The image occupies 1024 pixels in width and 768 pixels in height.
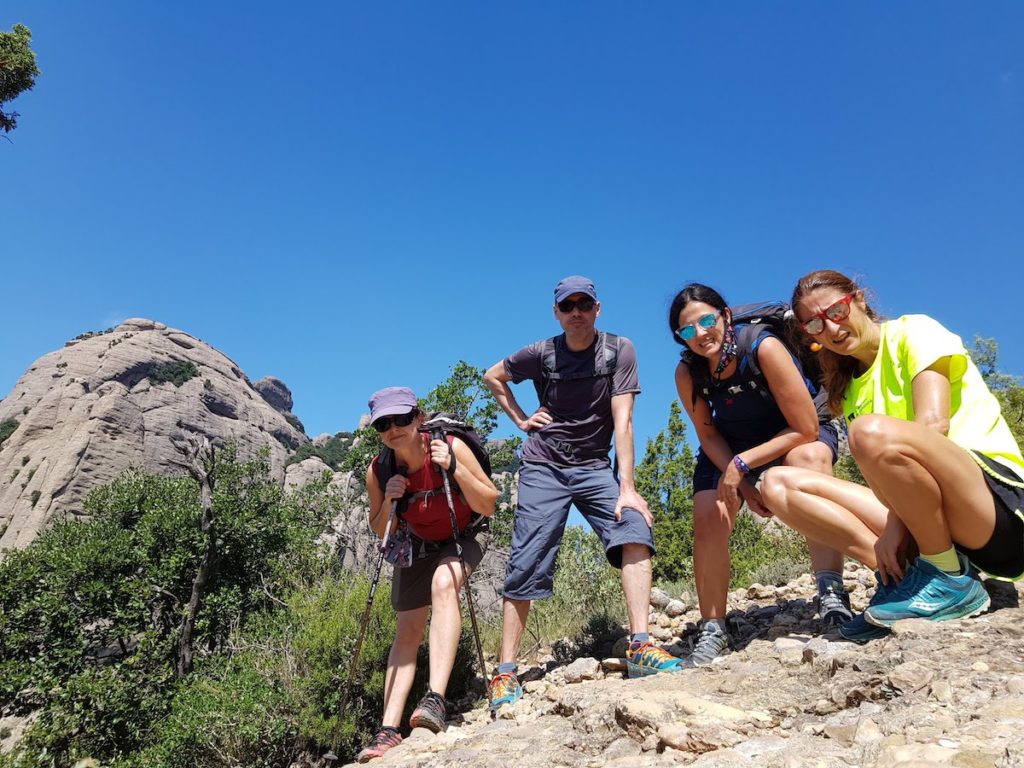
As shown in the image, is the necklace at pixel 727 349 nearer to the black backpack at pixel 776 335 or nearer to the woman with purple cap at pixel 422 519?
the black backpack at pixel 776 335

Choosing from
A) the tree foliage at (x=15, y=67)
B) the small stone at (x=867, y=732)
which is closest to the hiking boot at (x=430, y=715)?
the small stone at (x=867, y=732)

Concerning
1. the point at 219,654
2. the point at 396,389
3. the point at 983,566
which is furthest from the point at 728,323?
the point at 219,654

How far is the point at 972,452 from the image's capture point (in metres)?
2.52

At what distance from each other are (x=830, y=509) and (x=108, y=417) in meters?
54.2

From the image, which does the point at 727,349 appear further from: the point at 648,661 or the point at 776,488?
the point at 648,661

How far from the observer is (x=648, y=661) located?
3.29 metres

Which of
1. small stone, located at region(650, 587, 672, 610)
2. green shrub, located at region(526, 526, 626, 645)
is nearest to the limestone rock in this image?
green shrub, located at region(526, 526, 626, 645)

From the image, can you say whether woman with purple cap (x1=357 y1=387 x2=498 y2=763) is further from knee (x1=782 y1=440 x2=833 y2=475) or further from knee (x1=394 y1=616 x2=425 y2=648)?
knee (x1=782 y1=440 x2=833 y2=475)

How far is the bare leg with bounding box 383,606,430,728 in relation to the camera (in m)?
3.60

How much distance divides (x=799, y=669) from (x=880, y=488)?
2.50 ft

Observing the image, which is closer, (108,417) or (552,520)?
(552,520)

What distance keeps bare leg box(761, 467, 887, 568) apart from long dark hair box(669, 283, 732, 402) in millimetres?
710

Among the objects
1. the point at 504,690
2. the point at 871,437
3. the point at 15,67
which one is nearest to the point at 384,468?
the point at 504,690

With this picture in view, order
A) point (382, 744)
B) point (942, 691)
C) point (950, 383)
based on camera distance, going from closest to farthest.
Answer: point (942, 691) → point (950, 383) → point (382, 744)
